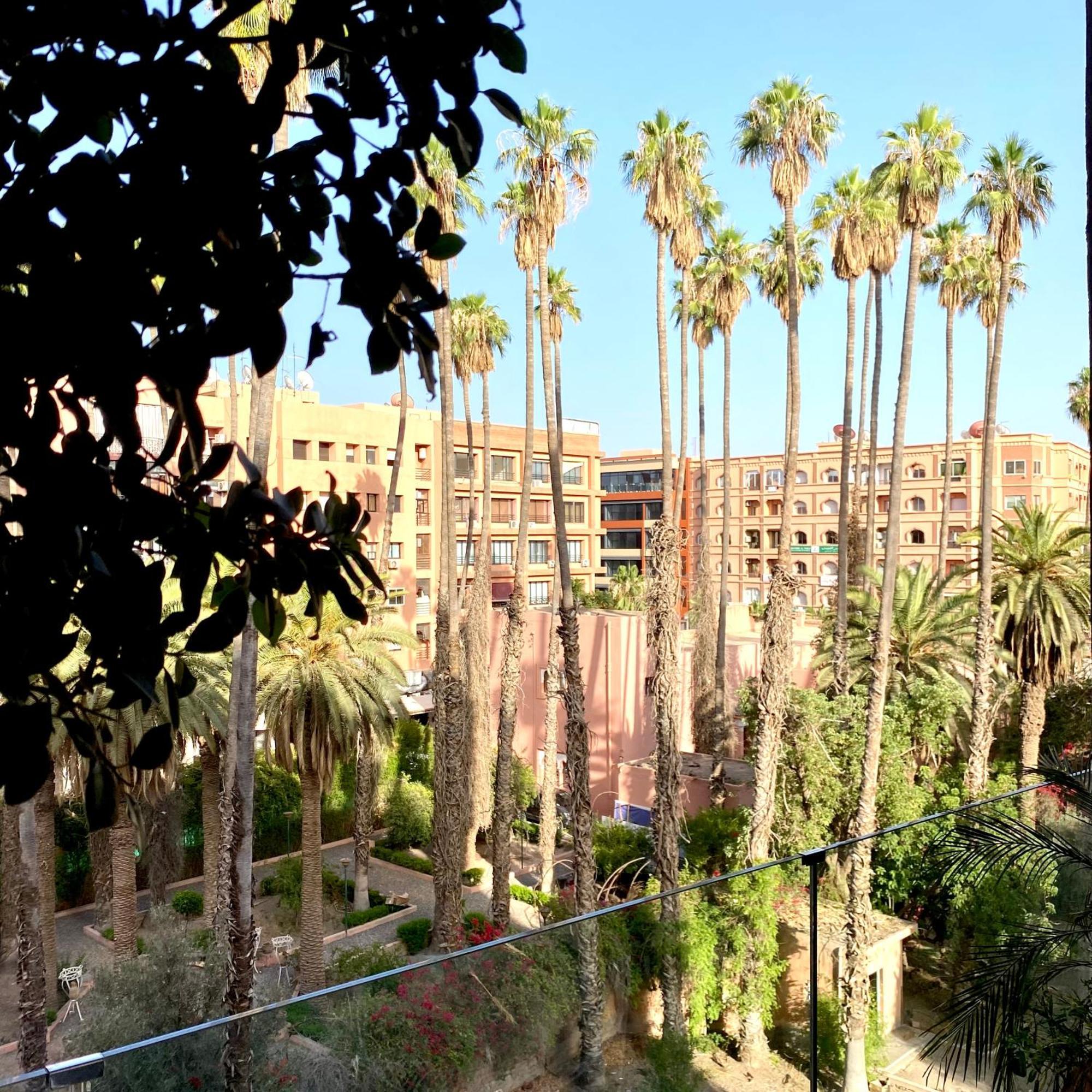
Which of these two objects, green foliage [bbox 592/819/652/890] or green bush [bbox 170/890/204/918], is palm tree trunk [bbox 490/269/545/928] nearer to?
green foliage [bbox 592/819/652/890]

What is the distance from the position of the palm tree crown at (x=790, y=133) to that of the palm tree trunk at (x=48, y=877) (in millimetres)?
12326

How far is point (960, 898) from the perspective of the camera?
19.1ft

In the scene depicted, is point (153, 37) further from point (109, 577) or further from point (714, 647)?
point (714, 647)

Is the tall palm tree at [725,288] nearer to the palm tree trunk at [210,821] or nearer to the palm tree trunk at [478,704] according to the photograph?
the palm tree trunk at [478,704]

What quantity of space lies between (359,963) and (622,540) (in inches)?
1535

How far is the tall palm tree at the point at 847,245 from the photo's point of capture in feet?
56.9

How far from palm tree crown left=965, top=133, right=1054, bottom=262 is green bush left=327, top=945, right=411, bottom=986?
1325 cm

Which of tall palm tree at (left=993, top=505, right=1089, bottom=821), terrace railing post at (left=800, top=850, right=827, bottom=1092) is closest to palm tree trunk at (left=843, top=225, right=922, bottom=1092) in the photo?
tall palm tree at (left=993, top=505, right=1089, bottom=821)

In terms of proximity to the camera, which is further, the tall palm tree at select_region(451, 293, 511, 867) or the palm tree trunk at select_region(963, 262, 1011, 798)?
the tall palm tree at select_region(451, 293, 511, 867)

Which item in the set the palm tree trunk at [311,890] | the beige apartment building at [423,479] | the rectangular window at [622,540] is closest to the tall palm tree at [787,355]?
the palm tree trunk at [311,890]

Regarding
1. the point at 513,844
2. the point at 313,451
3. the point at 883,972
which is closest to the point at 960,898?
the point at 883,972

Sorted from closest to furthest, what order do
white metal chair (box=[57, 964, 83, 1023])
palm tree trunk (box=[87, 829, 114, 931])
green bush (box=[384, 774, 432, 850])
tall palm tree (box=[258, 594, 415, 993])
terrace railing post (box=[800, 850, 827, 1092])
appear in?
terrace railing post (box=[800, 850, 827, 1092]), tall palm tree (box=[258, 594, 415, 993]), white metal chair (box=[57, 964, 83, 1023]), palm tree trunk (box=[87, 829, 114, 931]), green bush (box=[384, 774, 432, 850])

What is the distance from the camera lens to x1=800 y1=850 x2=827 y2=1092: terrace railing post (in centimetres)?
375

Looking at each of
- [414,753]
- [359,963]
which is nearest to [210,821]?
[359,963]
